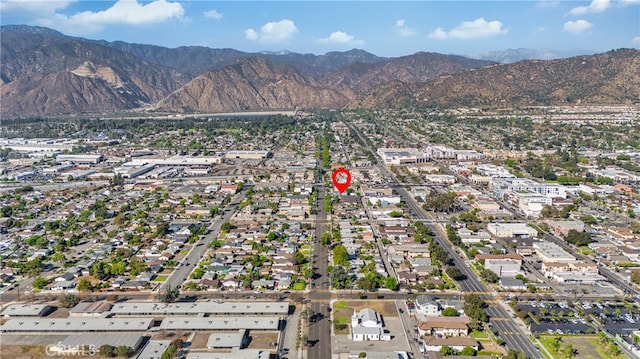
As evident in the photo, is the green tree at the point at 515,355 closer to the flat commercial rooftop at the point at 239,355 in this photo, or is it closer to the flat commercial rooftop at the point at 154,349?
the flat commercial rooftop at the point at 239,355

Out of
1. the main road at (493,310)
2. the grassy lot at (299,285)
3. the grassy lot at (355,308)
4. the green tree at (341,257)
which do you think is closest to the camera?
the main road at (493,310)

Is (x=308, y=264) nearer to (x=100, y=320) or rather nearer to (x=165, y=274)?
(x=165, y=274)

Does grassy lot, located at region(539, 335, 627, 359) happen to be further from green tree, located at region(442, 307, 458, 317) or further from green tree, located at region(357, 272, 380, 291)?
green tree, located at region(357, 272, 380, 291)

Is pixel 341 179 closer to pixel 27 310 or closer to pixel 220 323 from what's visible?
pixel 220 323

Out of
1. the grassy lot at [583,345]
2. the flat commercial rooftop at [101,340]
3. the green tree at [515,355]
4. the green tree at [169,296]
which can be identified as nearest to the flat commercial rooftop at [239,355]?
the flat commercial rooftop at [101,340]

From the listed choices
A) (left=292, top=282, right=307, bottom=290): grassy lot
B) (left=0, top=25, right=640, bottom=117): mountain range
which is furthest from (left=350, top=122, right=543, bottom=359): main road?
(left=0, top=25, right=640, bottom=117): mountain range

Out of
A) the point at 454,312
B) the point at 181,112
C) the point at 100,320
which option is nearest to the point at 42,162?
the point at 100,320
